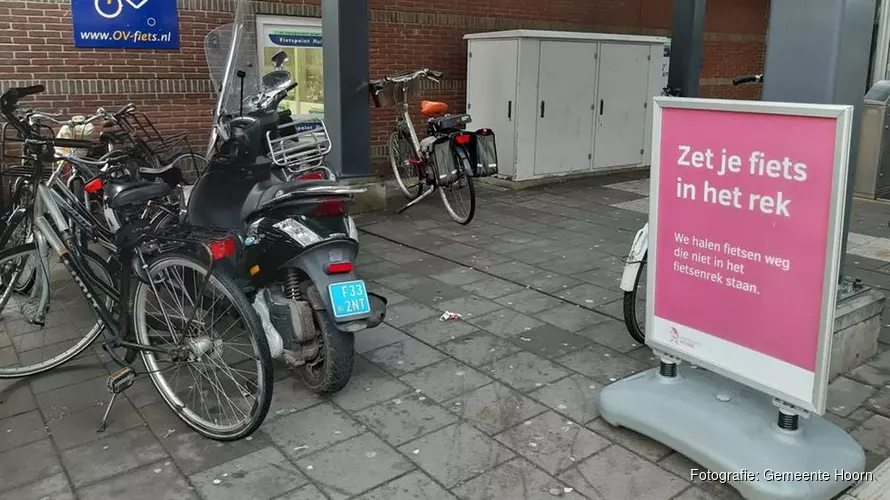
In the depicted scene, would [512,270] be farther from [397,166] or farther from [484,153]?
[397,166]

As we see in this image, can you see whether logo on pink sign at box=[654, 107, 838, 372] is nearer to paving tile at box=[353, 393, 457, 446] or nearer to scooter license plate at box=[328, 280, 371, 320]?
paving tile at box=[353, 393, 457, 446]

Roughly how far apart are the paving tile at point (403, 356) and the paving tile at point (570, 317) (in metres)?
0.90

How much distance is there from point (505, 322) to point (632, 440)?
157 centimetres

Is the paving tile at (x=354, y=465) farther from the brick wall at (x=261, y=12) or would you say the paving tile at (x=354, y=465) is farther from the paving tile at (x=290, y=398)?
the brick wall at (x=261, y=12)

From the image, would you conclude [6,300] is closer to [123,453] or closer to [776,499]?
[123,453]

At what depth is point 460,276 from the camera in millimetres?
5715

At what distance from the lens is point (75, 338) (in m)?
4.41

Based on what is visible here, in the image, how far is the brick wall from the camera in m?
6.88

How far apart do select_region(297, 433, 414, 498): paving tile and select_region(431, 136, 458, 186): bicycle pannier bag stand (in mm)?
4166

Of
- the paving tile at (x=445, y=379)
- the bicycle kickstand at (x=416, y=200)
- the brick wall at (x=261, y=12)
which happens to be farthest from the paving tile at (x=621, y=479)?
the brick wall at (x=261, y=12)

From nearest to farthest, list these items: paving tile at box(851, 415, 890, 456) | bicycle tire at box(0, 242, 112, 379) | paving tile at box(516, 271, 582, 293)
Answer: paving tile at box(851, 415, 890, 456) → bicycle tire at box(0, 242, 112, 379) → paving tile at box(516, 271, 582, 293)

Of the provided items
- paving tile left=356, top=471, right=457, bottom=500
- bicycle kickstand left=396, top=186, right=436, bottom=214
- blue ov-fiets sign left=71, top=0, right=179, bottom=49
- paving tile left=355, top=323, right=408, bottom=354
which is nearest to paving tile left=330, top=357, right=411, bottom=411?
paving tile left=355, top=323, right=408, bottom=354

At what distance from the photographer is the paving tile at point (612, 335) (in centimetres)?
435

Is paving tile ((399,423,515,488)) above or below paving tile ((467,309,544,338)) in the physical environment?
below
